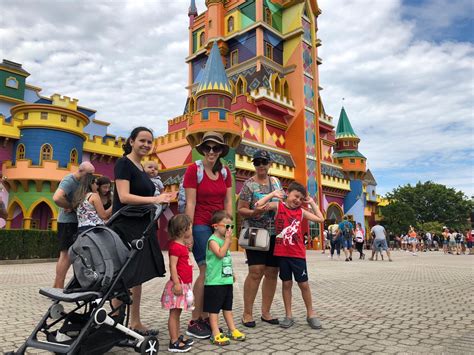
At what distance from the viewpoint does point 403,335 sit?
3.74 meters

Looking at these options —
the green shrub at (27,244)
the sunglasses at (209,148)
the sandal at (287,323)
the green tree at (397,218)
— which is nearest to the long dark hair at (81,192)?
the sunglasses at (209,148)

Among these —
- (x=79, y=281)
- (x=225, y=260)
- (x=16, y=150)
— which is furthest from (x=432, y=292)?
(x=16, y=150)

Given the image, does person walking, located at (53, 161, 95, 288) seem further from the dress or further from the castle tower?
the castle tower

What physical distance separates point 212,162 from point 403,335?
8.49 ft

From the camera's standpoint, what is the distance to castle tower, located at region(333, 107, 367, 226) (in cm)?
3127

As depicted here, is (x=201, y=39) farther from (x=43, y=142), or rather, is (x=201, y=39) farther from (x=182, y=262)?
(x=182, y=262)

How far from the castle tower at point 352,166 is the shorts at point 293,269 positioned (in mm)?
26380

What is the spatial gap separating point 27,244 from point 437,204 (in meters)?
51.3

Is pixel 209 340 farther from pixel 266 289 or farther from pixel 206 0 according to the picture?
pixel 206 0

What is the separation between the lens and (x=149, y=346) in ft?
9.70

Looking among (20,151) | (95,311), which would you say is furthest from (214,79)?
(95,311)

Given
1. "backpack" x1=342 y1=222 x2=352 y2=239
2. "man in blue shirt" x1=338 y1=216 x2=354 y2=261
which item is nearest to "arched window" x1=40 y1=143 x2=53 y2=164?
"man in blue shirt" x1=338 y1=216 x2=354 y2=261

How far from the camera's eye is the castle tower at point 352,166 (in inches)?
1231

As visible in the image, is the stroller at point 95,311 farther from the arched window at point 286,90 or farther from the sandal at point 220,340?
the arched window at point 286,90
